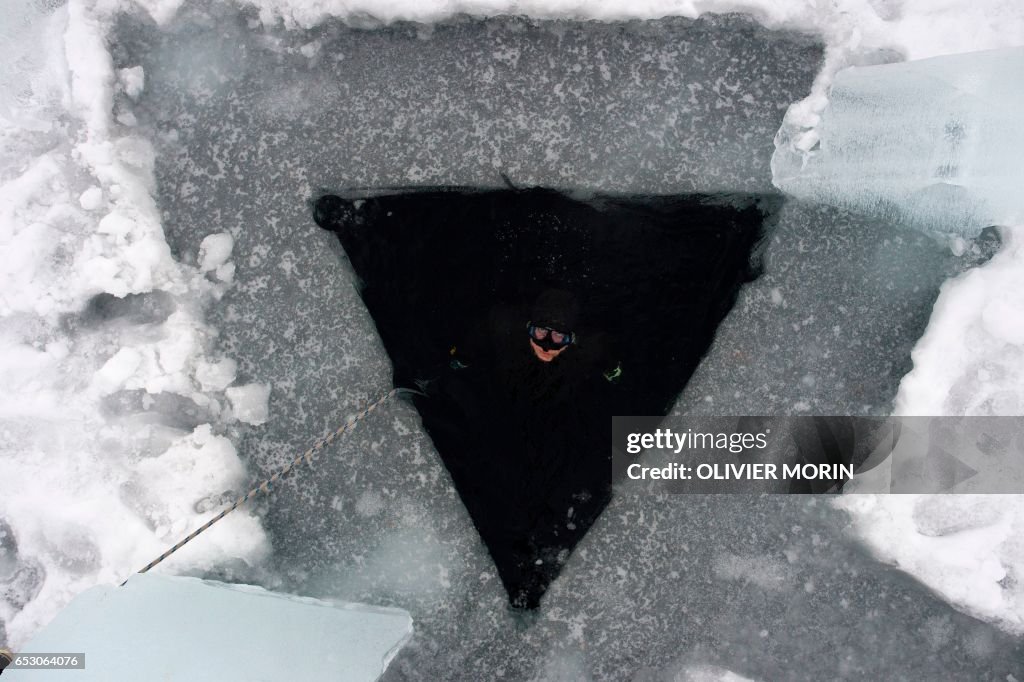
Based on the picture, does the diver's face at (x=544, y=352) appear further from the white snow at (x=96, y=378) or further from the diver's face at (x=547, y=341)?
the white snow at (x=96, y=378)

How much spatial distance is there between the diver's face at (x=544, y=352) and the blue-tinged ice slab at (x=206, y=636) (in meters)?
0.97

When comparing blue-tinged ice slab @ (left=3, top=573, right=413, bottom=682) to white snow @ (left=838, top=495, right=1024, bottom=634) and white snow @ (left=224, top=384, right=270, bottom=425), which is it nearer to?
white snow @ (left=224, top=384, right=270, bottom=425)

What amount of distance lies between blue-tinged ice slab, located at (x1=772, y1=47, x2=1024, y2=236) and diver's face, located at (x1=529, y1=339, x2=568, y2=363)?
0.87 meters

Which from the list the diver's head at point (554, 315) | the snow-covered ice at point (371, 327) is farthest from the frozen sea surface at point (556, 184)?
the diver's head at point (554, 315)

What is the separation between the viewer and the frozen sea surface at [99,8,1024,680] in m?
1.96

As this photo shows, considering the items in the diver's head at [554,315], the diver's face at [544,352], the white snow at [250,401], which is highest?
the diver's head at [554,315]

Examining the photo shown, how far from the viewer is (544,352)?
185cm

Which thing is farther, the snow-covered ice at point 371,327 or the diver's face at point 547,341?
the snow-covered ice at point 371,327

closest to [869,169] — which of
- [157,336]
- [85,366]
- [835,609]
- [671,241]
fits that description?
[671,241]

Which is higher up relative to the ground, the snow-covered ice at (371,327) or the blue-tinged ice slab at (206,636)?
the snow-covered ice at (371,327)

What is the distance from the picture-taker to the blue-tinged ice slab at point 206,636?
6.10 ft

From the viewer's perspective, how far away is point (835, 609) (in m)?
1.97

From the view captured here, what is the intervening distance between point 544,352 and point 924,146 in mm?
1316

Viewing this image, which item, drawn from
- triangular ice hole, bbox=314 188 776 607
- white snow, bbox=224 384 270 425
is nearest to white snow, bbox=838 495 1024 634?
triangular ice hole, bbox=314 188 776 607
